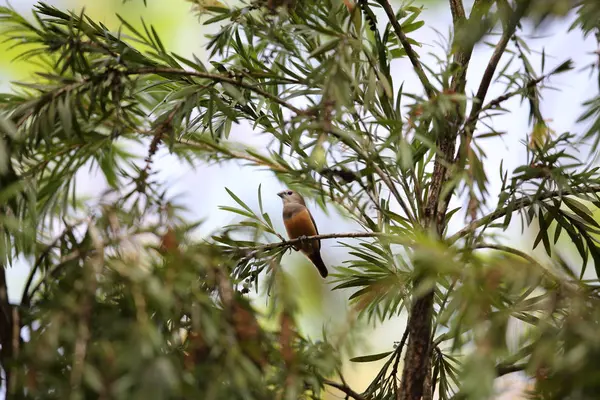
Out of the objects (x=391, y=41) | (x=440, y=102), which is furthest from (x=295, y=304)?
(x=391, y=41)

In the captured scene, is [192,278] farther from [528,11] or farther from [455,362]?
[455,362]

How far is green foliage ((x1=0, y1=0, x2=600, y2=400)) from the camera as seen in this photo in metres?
0.92

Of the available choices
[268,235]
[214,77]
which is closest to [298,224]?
[268,235]

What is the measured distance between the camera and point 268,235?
5.26 feet

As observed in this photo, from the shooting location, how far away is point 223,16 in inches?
55.2

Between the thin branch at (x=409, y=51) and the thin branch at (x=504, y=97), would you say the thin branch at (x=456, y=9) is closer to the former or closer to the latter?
the thin branch at (x=409, y=51)

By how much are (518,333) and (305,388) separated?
0.33 meters

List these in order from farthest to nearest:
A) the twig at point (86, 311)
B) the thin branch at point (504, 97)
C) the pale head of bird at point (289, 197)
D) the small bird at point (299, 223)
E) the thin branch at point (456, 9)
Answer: the pale head of bird at point (289, 197)
the small bird at point (299, 223)
the thin branch at point (456, 9)
the thin branch at point (504, 97)
the twig at point (86, 311)

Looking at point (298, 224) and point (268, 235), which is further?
point (298, 224)

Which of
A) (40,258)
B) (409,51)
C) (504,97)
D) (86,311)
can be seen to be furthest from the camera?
(409,51)

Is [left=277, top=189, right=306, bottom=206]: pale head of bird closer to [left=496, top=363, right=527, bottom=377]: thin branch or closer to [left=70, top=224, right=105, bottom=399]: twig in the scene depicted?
[left=496, top=363, right=527, bottom=377]: thin branch

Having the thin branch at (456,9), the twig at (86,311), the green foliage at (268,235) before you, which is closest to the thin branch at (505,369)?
the green foliage at (268,235)

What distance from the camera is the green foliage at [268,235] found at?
92 centimetres

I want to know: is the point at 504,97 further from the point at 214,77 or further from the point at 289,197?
the point at 289,197
